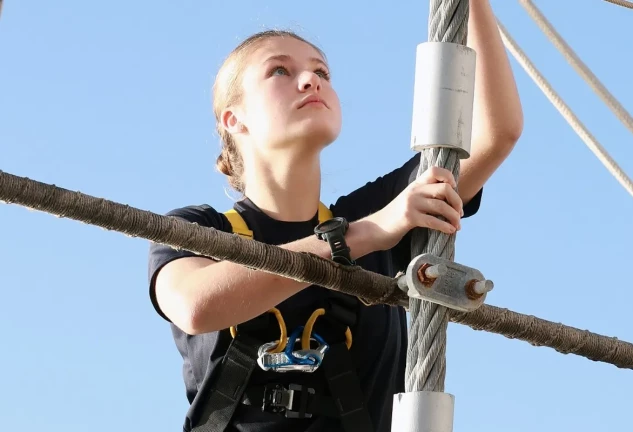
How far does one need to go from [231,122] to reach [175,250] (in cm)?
73

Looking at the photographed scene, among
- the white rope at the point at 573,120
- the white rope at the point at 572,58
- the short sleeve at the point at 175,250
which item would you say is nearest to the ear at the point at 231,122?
the short sleeve at the point at 175,250

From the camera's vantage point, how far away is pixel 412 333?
2.69 meters

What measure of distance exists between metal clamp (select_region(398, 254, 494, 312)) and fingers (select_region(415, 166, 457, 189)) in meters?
0.18

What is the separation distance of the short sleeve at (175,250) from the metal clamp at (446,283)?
0.89 metres

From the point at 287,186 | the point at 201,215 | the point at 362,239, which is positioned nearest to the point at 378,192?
the point at 287,186

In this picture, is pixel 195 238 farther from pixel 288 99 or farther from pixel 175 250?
pixel 288 99

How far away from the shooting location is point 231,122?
404cm

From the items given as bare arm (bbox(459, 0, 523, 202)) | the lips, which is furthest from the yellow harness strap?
bare arm (bbox(459, 0, 523, 202))

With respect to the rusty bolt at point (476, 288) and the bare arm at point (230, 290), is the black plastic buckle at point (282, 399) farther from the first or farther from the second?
the rusty bolt at point (476, 288)

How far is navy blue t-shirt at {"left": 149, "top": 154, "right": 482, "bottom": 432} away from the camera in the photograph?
342cm

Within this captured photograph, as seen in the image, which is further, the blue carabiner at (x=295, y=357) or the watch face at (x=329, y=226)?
the blue carabiner at (x=295, y=357)

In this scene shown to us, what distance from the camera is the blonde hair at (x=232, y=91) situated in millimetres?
4000

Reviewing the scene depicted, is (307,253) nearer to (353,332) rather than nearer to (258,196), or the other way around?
(353,332)

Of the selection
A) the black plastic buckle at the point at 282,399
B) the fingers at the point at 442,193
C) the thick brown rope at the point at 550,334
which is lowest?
the black plastic buckle at the point at 282,399
